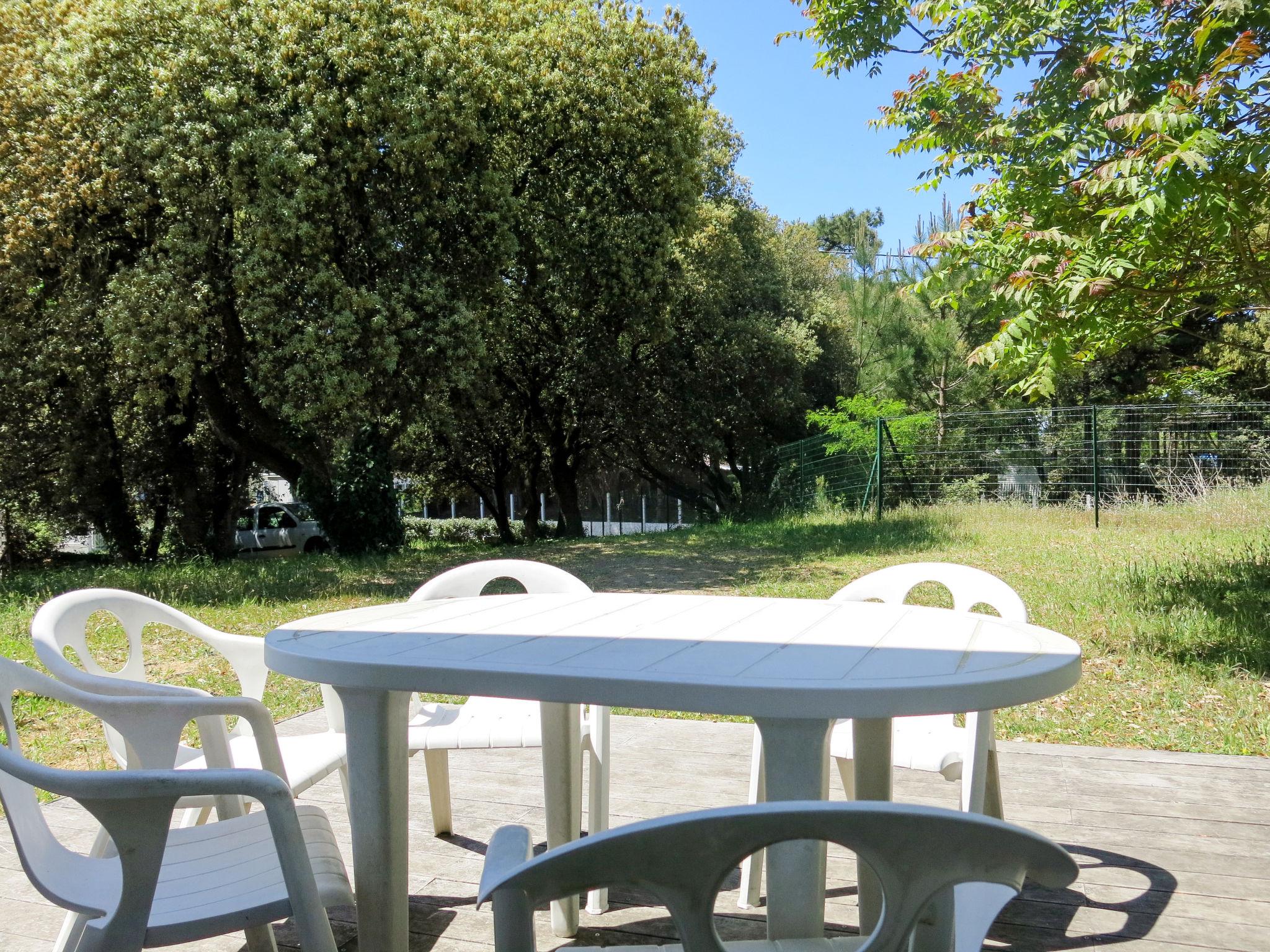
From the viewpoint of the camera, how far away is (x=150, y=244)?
9.93 meters

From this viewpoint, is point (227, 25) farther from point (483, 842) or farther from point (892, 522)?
point (483, 842)

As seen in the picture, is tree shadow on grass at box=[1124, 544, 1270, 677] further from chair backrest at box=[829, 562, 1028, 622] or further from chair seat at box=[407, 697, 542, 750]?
chair seat at box=[407, 697, 542, 750]

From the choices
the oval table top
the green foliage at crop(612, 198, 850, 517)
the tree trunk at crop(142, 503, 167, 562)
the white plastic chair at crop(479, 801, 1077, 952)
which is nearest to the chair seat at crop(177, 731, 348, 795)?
the oval table top

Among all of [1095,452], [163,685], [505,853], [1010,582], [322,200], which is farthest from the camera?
[1095,452]

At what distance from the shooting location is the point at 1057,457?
11867 millimetres

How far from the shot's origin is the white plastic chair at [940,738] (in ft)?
6.25

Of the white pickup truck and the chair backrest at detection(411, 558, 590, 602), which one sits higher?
the chair backrest at detection(411, 558, 590, 602)

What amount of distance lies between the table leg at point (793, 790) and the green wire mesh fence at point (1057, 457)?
31.2 feet

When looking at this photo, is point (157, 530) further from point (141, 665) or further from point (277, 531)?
point (141, 665)

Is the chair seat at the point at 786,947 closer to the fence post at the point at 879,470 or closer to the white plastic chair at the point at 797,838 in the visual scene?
the white plastic chair at the point at 797,838

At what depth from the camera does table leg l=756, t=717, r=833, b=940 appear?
127 cm

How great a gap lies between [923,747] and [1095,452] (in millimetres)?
8972

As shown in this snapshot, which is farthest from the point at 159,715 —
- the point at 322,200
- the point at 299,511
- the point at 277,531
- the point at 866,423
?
the point at 299,511

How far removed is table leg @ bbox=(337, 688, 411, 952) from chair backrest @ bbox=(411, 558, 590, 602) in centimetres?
105
